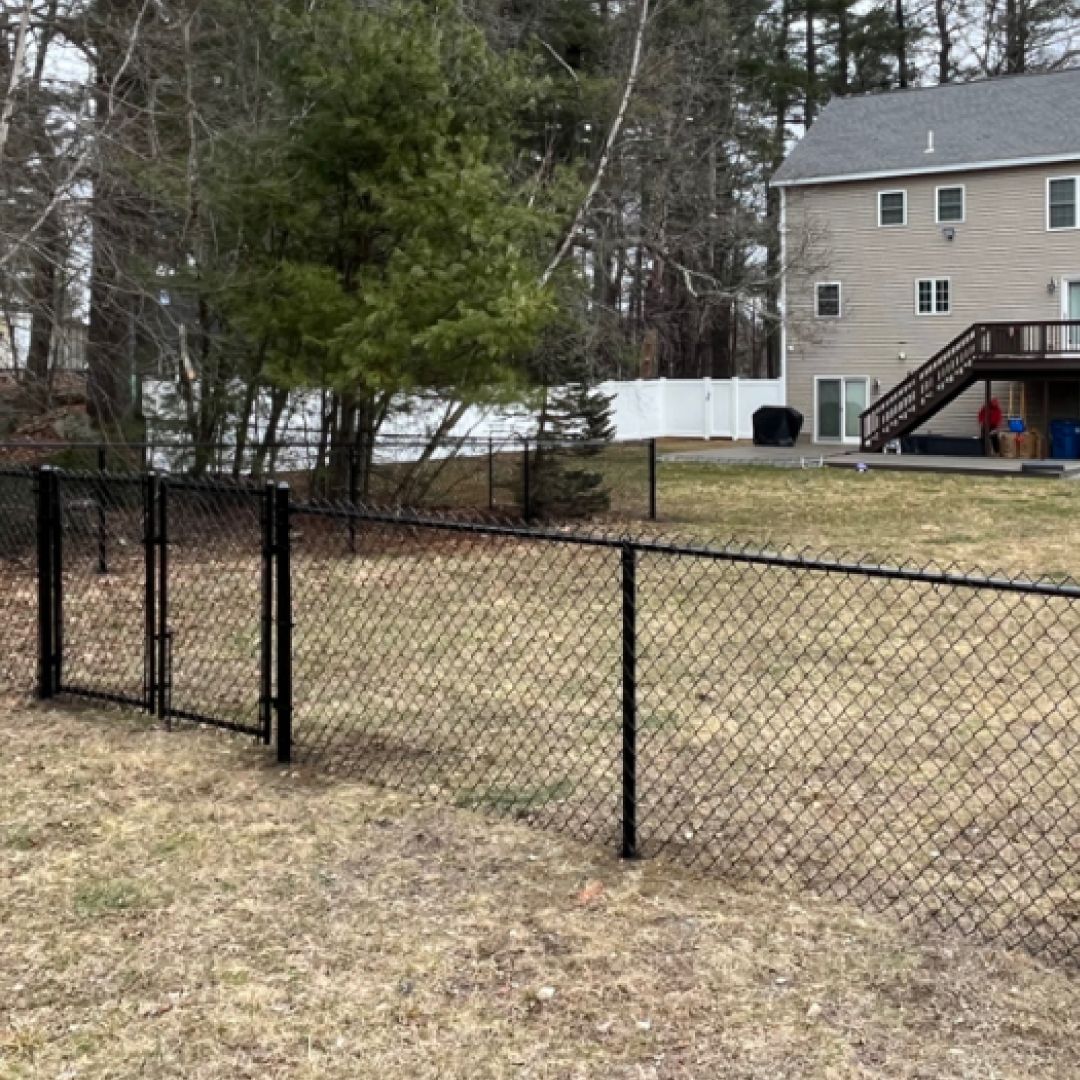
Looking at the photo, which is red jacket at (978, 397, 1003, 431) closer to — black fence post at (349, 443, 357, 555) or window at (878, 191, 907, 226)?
window at (878, 191, 907, 226)

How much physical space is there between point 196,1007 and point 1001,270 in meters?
26.6

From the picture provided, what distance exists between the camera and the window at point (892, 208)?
27703 millimetres

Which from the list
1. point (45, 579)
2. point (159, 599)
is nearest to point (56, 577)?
point (45, 579)

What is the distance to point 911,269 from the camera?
2753 cm

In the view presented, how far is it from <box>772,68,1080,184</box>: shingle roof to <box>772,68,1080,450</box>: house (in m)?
0.04

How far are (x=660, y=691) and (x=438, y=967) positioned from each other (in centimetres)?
324

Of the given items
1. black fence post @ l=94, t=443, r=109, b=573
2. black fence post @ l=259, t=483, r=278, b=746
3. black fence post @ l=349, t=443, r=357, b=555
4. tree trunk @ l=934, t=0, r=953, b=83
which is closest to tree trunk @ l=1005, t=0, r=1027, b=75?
tree trunk @ l=934, t=0, r=953, b=83

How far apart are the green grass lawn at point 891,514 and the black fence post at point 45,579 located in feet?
18.1

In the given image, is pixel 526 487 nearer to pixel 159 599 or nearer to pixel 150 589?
pixel 159 599

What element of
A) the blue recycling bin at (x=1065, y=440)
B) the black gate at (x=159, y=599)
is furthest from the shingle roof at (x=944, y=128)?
the black gate at (x=159, y=599)

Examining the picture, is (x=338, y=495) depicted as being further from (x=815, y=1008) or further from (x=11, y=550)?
(x=815, y=1008)

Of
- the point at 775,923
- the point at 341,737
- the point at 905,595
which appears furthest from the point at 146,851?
the point at 905,595

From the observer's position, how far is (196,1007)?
121 inches

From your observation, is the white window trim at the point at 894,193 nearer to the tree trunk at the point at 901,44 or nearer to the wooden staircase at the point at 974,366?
the wooden staircase at the point at 974,366
